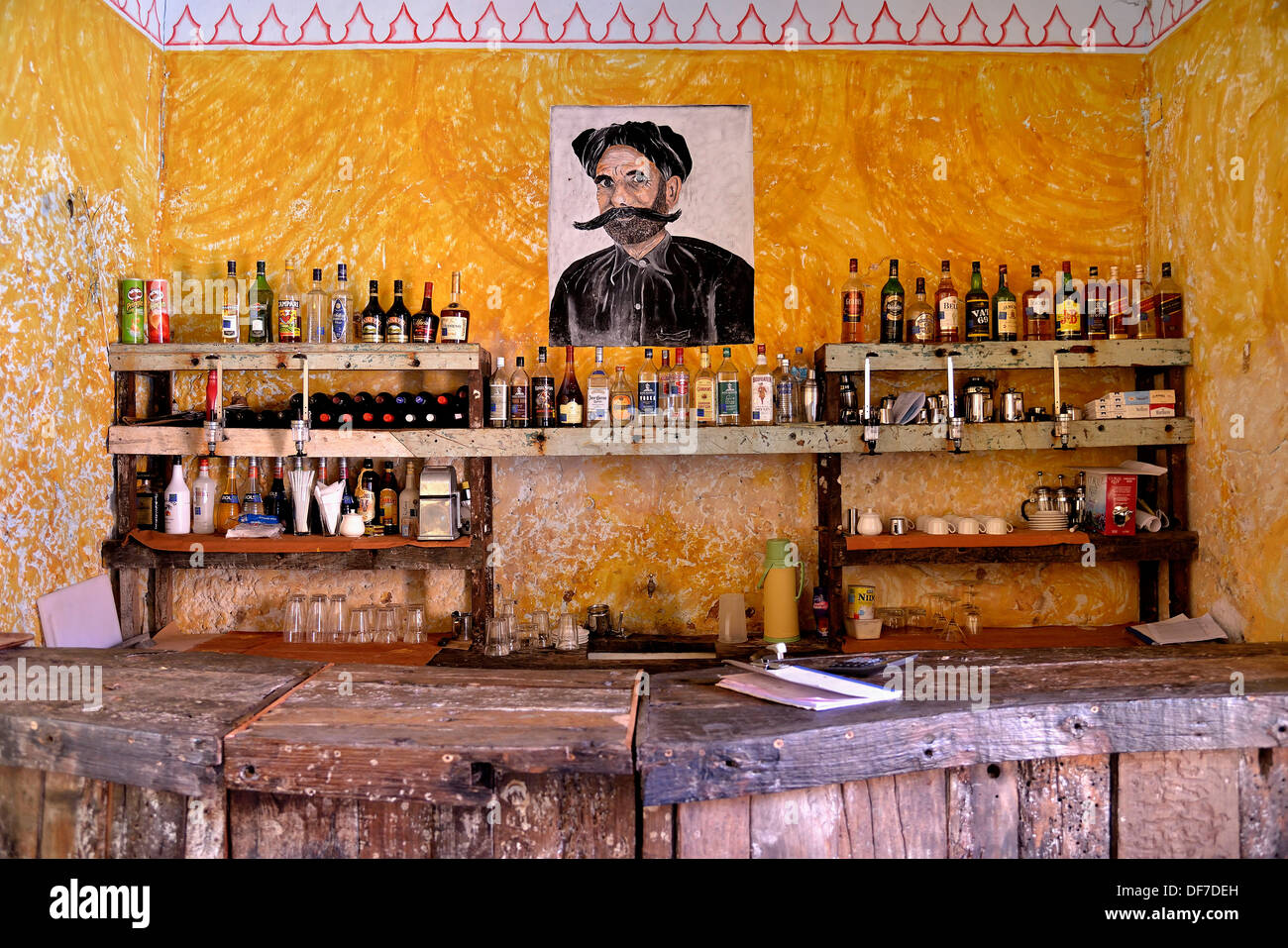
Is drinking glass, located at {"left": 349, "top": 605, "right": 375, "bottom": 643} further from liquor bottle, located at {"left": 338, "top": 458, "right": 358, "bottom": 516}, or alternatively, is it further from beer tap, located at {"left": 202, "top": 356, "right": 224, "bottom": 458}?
beer tap, located at {"left": 202, "top": 356, "right": 224, "bottom": 458}

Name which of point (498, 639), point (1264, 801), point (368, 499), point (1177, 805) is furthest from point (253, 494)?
point (1264, 801)

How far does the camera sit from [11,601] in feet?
9.12

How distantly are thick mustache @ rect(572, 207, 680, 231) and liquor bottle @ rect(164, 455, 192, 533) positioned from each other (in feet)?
6.38

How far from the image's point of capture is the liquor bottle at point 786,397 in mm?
3438

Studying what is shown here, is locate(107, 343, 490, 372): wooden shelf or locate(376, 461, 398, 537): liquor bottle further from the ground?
locate(107, 343, 490, 372): wooden shelf

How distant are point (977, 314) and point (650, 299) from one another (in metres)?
1.33

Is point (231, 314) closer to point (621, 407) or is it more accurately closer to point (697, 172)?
point (621, 407)

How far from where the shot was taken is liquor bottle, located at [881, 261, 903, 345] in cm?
344

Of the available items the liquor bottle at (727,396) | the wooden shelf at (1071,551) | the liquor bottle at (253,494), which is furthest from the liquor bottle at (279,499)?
the wooden shelf at (1071,551)

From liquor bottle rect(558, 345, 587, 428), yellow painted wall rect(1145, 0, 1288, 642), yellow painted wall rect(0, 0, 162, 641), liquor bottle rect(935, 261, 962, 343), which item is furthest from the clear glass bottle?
yellow painted wall rect(1145, 0, 1288, 642)

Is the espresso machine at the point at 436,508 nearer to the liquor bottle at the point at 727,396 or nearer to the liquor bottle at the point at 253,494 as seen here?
the liquor bottle at the point at 253,494

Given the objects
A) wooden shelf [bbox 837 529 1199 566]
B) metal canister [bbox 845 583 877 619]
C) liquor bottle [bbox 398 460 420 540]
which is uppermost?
liquor bottle [bbox 398 460 420 540]

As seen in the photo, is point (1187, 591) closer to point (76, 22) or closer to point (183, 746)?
point (183, 746)

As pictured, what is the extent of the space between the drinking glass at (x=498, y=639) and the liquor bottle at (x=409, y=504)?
0.54m
